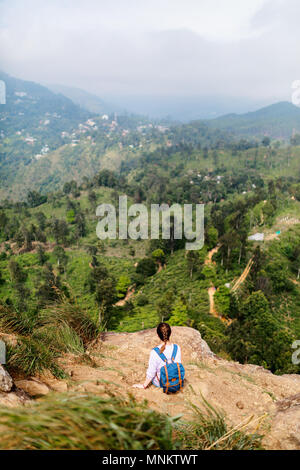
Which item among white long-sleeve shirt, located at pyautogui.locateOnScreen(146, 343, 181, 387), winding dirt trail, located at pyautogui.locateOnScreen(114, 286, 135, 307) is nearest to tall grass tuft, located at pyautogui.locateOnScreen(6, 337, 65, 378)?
white long-sleeve shirt, located at pyautogui.locateOnScreen(146, 343, 181, 387)

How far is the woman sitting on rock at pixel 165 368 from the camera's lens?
11.0 feet

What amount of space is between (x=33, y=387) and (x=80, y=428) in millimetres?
1637

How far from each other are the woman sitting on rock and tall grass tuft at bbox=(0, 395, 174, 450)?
5.01 feet

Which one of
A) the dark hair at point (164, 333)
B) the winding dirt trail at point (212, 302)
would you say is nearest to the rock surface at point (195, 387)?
the dark hair at point (164, 333)

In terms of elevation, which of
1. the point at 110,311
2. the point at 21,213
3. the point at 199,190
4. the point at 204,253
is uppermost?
the point at 199,190

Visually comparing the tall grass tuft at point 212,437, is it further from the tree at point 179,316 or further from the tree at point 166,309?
the tree at point 166,309

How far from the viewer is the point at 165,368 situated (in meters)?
3.34

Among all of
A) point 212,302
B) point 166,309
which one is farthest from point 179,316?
point 212,302

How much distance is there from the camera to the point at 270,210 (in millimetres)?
44500

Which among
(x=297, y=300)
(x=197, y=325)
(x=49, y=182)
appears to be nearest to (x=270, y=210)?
(x=297, y=300)

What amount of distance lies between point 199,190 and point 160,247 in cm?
4196

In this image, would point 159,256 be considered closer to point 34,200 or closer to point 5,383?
point 5,383

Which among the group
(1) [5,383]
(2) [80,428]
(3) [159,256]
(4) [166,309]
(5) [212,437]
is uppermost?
(2) [80,428]
